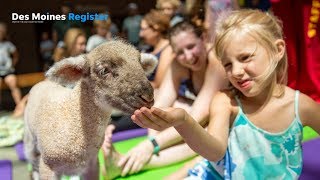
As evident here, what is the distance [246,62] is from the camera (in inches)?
27.9

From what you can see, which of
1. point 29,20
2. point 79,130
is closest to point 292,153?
point 79,130

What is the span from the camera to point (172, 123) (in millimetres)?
542

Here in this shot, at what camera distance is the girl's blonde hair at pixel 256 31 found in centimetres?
73

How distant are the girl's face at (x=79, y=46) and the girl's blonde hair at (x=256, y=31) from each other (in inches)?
9.7

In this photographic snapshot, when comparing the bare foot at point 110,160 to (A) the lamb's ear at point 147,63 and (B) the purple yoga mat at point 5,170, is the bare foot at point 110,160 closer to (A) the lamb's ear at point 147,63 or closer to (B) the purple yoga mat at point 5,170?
(B) the purple yoga mat at point 5,170

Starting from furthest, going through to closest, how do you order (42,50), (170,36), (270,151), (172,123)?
(170,36), (270,151), (42,50), (172,123)

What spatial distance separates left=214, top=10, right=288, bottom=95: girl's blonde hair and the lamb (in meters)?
0.20

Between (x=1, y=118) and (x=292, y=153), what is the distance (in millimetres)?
542

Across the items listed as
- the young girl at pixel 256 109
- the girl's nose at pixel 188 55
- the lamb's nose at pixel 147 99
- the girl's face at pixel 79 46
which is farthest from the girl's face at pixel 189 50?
the lamb's nose at pixel 147 99

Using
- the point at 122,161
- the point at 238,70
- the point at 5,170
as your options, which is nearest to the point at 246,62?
the point at 238,70

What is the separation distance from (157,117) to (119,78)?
0.07 m

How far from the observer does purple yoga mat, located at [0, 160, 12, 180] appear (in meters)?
0.78

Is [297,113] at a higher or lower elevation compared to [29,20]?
lower

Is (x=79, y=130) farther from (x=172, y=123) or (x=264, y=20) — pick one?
(x=264, y=20)
